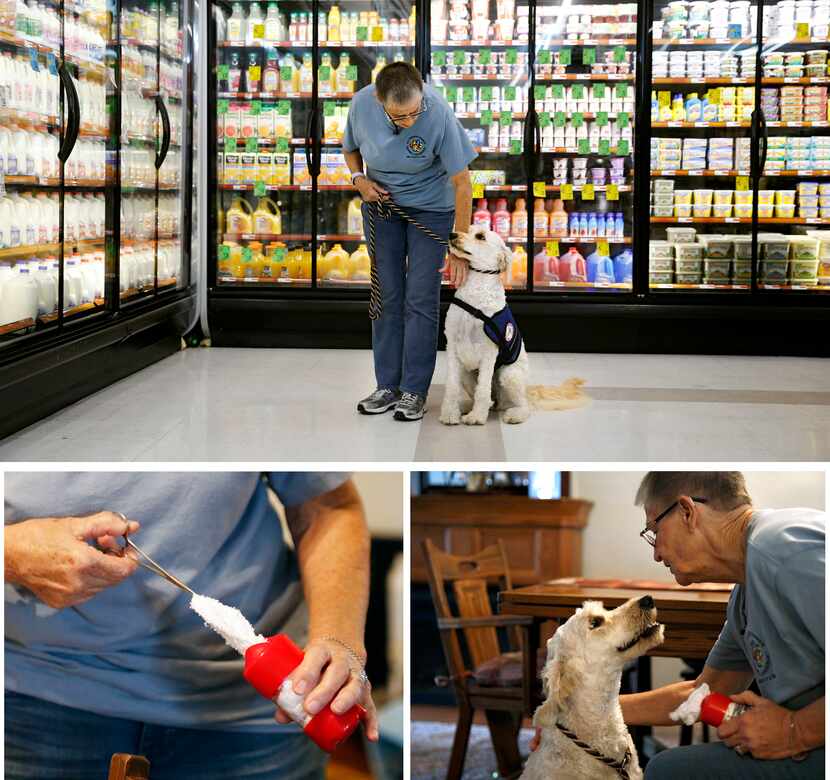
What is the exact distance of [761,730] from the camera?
2010mm

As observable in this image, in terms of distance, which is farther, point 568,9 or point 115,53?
point 568,9

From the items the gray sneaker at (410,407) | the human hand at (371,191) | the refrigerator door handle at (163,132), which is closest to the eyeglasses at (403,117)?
the human hand at (371,191)

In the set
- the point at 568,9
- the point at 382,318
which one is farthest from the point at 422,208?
the point at 568,9

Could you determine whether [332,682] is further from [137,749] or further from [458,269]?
[458,269]

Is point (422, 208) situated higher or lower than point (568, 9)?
lower

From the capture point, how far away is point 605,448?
470 centimetres

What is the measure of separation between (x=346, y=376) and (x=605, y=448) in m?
2.11

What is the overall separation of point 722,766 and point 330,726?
2.07ft

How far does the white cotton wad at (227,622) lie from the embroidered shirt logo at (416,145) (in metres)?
3.14

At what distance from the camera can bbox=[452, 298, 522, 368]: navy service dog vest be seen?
4.82 meters

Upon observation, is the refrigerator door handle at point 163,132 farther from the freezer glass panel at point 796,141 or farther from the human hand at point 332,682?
the human hand at point 332,682

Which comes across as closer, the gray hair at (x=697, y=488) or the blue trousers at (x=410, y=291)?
the gray hair at (x=697, y=488)

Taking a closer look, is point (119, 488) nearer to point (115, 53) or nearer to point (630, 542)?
point (630, 542)

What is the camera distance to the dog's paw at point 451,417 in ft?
16.6
